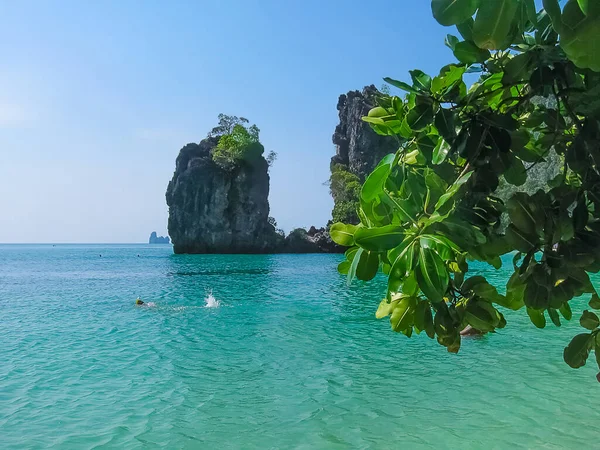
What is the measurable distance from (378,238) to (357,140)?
66.2 metres

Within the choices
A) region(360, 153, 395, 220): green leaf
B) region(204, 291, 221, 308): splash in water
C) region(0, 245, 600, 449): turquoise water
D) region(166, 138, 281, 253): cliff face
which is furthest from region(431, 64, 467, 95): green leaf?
region(166, 138, 281, 253): cliff face

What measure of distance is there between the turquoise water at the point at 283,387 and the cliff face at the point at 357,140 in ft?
164

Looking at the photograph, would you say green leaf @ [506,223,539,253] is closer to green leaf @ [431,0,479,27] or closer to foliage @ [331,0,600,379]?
foliage @ [331,0,600,379]

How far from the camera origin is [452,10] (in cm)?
82

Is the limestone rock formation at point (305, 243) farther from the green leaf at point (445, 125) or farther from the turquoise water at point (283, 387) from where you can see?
the green leaf at point (445, 125)

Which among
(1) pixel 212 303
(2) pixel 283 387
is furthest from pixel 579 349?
(1) pixel 212 303

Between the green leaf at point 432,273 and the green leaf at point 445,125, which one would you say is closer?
the green leaf at point 432,273

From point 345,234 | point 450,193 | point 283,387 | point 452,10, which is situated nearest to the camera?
point 452,10

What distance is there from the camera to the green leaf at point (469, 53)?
1.10m

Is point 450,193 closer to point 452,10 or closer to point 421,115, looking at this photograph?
point 421,115

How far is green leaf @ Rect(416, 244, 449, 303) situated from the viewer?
1.03 m

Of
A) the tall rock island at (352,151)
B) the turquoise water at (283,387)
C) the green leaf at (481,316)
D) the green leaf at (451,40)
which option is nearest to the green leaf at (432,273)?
the green leaf at (481,316)

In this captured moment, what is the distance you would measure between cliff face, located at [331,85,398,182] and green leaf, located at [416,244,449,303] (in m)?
60.7

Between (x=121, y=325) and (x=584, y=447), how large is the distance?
1301cm
